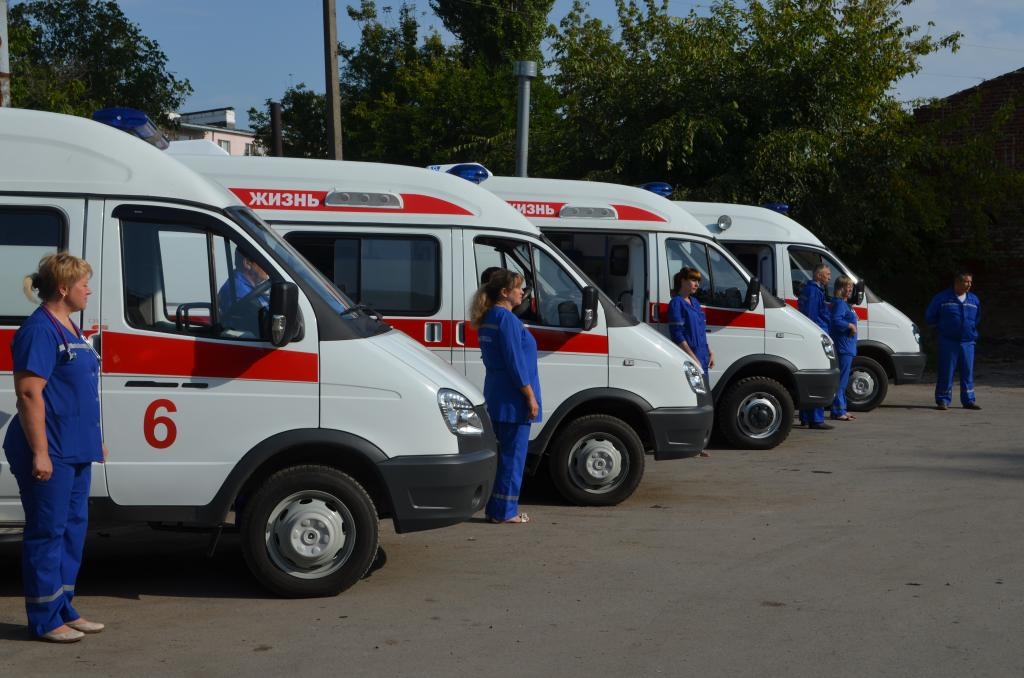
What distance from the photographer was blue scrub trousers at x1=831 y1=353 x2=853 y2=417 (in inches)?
564

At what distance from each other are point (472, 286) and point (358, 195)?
1.02 meters

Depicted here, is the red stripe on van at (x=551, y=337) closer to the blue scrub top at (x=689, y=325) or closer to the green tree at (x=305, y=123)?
the blue scrub top at (x=689, y=325)

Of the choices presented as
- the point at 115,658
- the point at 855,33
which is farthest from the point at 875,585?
the point at 855,33

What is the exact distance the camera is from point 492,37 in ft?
132

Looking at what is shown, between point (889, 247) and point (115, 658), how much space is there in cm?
2008

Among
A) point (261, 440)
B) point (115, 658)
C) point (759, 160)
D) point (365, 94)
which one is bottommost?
point (115, 658)

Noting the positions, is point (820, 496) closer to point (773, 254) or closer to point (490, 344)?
point (490, 344)

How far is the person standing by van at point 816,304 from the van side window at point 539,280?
5668 millimetres

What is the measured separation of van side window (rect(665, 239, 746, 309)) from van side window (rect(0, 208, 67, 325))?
6.86m

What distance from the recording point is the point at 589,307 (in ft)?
29.1

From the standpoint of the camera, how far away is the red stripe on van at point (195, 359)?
6156 millimetres

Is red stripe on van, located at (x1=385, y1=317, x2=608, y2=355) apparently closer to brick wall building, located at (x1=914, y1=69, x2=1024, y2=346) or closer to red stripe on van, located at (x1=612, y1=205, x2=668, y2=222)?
red stripe on van, located at (x1=612, y1=205, x2=668, y2=222)

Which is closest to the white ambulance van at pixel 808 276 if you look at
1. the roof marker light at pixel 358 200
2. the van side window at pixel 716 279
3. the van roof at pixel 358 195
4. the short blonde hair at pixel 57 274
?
the van side window at pixel 716 279

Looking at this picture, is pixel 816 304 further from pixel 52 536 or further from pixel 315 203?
pixel 52 536
